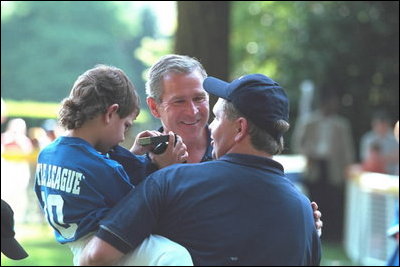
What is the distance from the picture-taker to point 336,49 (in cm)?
2097

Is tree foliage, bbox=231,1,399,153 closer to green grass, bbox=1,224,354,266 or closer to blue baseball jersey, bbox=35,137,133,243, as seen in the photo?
green grass, bbox=1,224,354,266

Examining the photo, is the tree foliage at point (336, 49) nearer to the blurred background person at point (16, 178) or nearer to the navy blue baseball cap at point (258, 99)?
the blurred background person at point (16, 178)

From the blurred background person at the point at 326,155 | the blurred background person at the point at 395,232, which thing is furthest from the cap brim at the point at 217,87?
the blurred background person at the point at 326,155

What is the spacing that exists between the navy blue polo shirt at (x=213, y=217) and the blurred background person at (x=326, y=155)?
407 inches

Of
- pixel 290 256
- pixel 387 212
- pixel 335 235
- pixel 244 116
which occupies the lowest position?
pixel 335 235

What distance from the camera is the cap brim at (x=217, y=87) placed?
3.06m

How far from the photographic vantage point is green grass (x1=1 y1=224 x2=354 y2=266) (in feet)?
30.9

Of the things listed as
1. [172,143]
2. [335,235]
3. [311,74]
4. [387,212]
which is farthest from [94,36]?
[172,143]

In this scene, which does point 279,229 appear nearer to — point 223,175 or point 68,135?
point 223,175

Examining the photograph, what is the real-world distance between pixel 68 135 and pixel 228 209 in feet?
2.21

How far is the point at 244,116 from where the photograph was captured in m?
3.00

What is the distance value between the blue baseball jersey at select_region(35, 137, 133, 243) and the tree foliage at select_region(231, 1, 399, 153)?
1625 centimetres

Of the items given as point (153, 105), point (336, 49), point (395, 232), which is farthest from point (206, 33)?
point (336, 49)

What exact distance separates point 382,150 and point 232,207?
1054 centimetres
